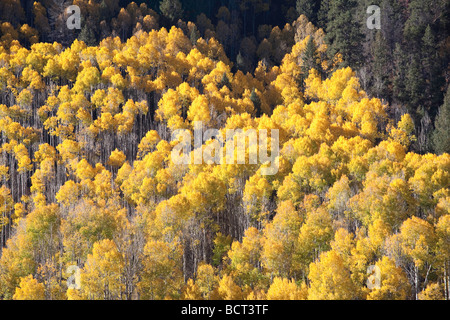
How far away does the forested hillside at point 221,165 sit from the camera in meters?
56.9

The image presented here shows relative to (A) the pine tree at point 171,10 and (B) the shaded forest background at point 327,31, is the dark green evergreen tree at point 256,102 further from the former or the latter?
(A) the pine tree at point 171,10

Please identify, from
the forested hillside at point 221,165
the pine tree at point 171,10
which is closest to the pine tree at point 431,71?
the forested hillside at point 221,165

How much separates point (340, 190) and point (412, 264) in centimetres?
1304

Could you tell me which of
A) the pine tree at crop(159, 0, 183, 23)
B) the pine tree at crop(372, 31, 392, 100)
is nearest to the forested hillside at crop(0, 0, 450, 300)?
the pine tree at crop(372, 31, 392, 100)

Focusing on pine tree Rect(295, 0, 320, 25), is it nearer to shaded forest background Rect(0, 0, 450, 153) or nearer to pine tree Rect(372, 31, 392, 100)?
shaded forest background Rect(0, 0, 450, 153)

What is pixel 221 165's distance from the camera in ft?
253

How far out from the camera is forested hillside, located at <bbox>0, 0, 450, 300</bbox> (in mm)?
56875

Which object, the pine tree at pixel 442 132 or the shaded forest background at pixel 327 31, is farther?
the shaded forest background at pixel 327 31

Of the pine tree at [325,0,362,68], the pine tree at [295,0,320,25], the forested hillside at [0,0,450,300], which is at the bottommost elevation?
the forested hillside at [0,0,450,300]

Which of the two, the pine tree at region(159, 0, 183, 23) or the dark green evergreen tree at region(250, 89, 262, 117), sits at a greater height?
the pine tree at region(159, 0, 183, 23)

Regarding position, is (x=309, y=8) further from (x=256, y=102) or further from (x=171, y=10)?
(x=256, y=102)

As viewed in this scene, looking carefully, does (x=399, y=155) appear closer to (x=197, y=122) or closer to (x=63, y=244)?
(x=197, y=122)

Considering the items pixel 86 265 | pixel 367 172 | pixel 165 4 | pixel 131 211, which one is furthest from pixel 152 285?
pixel 165 4

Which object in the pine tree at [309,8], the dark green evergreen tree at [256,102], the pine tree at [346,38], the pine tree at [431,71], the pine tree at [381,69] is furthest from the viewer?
the pine tree at [309,8]
